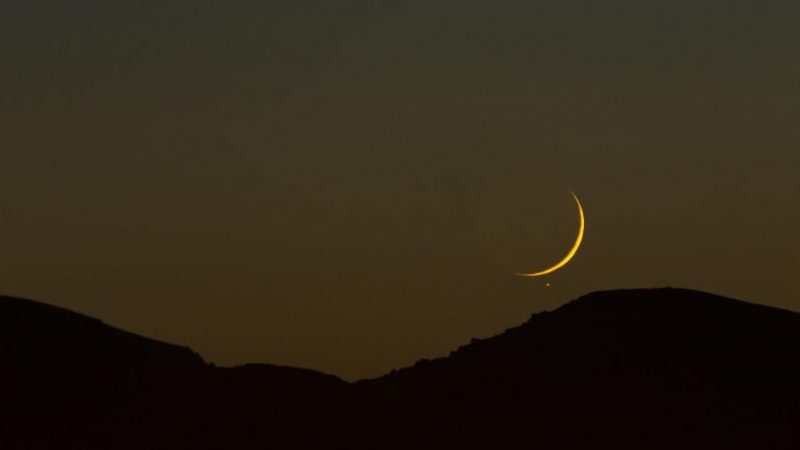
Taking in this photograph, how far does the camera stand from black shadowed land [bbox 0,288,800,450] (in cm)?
4738

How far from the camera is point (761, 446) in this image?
46406 millimetres

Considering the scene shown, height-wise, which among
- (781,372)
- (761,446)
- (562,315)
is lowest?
(761,446)

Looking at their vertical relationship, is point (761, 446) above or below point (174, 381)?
below

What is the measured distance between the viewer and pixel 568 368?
51.4 meters

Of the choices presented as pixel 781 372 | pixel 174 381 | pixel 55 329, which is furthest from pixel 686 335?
pixel 55 329

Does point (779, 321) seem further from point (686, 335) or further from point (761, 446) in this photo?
point (761, 446)

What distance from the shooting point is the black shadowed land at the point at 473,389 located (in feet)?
155

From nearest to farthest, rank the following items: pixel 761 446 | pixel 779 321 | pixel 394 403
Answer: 1. pixel 761 446
2. pixel 394 403
3. pixel 779 321

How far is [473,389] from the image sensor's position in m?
50.5

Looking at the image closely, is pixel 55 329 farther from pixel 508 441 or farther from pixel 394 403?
pixel 508 441

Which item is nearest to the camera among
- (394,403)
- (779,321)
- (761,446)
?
(761,446)

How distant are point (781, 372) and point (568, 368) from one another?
6.27 m

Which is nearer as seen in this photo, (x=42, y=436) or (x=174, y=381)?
(x=42, y=436)

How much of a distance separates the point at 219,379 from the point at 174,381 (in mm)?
1482
